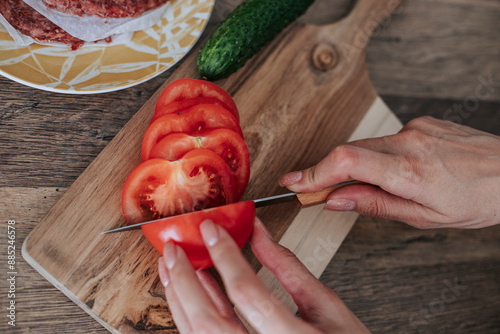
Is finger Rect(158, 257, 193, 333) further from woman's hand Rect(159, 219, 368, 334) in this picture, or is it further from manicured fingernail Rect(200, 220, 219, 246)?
manicured fingernail Rect(200, 220, 219, 246)

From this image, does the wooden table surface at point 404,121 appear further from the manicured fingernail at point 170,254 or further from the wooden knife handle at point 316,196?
the manicured fingernail at point 170,254

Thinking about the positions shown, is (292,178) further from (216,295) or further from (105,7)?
(105,7)

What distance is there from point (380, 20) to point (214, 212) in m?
1.55

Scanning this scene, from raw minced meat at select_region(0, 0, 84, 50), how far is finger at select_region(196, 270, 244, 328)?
3.70 ft

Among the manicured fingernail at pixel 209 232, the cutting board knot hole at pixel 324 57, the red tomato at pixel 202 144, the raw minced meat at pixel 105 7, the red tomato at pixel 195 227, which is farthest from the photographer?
the cutting board knot hole at pixel 324 57

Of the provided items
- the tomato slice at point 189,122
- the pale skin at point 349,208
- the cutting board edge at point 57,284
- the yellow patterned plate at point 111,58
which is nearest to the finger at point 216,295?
the pale skin at point 349,208

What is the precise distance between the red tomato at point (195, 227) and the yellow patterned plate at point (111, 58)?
666 mm

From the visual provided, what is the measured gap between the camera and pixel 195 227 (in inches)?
49.1

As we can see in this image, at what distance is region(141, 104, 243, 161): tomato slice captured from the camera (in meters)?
1.40

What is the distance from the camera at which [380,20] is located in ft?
6.88

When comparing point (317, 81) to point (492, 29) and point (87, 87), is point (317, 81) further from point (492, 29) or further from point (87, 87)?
point (492, 29)

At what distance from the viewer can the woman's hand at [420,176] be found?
1.42m

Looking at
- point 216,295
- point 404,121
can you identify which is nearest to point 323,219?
point 216,295

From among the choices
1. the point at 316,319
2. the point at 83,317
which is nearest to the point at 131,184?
the point at 83,317
